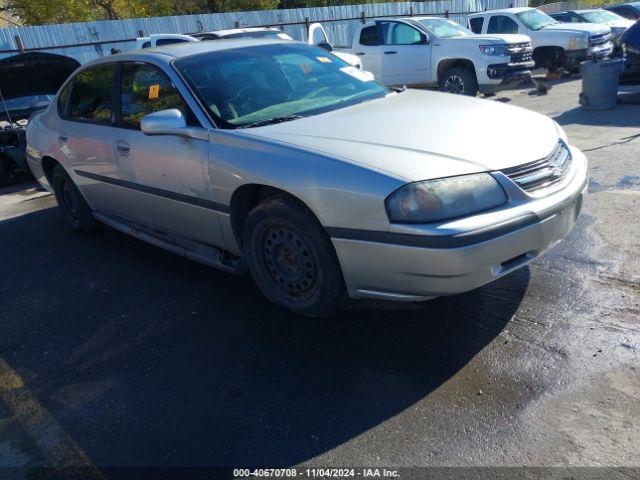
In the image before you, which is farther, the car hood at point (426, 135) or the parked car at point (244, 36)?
the parked car at point (244, 36)

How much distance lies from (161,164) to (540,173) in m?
2.52

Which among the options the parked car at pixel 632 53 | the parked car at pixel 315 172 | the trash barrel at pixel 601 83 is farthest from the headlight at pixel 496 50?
the parked car at pixel 315 172

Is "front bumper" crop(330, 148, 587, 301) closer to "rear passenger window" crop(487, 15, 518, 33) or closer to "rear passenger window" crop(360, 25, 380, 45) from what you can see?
"rear passenger window" crop(360, 25, 380, 45)

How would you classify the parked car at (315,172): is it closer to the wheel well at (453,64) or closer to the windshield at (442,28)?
the wheel well at (453,64)

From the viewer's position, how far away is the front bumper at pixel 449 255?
2908mm

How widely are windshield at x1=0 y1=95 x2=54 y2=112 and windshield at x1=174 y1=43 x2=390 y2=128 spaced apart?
215 inches

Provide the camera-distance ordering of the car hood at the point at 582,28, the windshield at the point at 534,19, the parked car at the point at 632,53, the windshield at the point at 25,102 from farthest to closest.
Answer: the windshield at the point at 534,19 → the car hood at the point at 582,28 → the parked car at the point at 632,53 → the windshield at the point at 25,102

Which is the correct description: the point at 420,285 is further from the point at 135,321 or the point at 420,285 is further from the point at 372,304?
the point at 135,321

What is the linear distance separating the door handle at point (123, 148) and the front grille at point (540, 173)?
2.83m

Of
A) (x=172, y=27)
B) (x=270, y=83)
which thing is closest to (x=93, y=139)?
(x=270, y=83)

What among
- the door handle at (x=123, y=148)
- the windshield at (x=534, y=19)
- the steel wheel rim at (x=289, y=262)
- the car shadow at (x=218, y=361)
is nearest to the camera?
the car shadow at (x=218, y=361)

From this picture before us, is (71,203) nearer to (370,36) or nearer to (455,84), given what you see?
(455,84)

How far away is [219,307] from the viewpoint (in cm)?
410

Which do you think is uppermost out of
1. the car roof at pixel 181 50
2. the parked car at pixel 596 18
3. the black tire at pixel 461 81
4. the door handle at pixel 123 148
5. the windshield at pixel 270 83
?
→ the car roof at pixel 181 50
